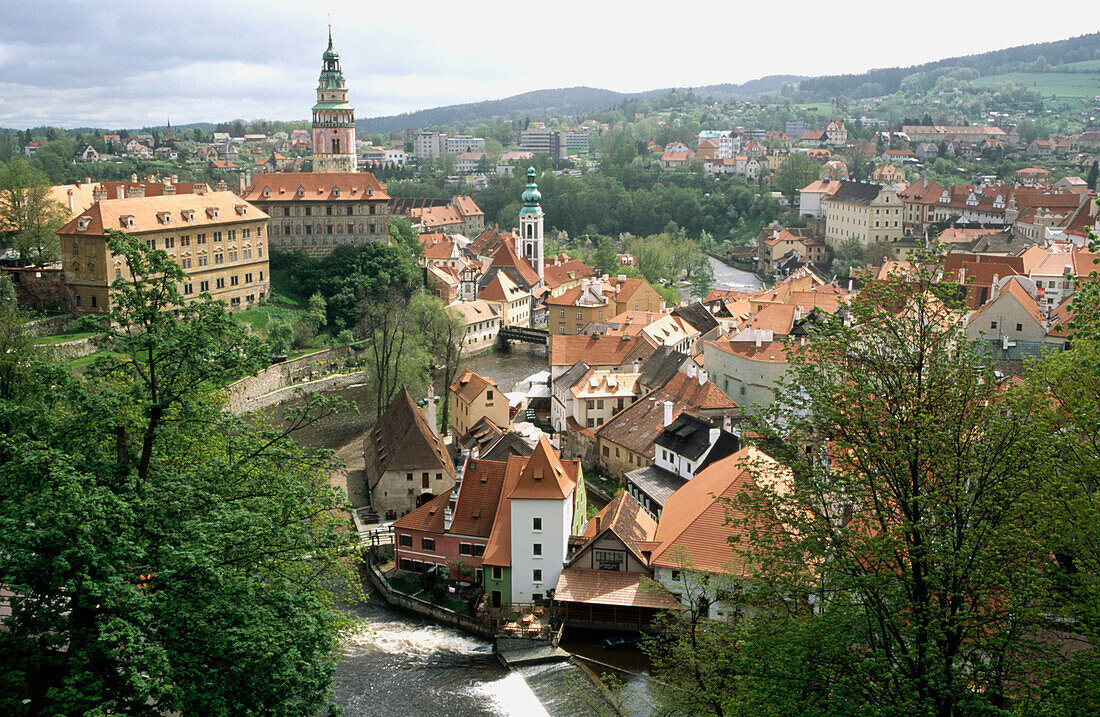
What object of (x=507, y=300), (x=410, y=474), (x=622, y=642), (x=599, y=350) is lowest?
(x=622, y=642)

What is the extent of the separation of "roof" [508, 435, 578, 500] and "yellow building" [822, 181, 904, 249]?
218ft

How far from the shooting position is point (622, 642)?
2319 cm

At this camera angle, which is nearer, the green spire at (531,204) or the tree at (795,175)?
the green spire at (531,204)

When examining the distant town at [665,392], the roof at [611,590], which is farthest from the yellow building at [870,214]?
the roof at [611,590]

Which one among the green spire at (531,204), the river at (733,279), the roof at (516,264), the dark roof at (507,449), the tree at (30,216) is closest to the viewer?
the dark roof at (507,449)

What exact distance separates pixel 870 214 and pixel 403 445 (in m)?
64.2

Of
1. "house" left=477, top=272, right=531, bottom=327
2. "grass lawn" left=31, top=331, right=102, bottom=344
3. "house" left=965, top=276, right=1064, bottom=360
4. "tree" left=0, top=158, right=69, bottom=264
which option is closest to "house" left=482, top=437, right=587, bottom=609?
"house" left=965, top=276, right=1064, bottom=360

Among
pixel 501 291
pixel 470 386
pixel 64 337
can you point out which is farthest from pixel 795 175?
pixel 64 337

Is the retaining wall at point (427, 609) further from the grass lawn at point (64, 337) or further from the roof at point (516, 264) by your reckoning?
the roof at point (516, 264)

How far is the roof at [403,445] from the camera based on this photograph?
30.6 metres

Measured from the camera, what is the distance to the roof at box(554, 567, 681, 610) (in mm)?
23203

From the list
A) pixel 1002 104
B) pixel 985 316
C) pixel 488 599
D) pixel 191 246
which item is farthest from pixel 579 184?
pixel 1002 104

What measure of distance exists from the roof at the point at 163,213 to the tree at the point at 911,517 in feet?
131

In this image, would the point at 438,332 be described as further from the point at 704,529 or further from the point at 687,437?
the point at 704,529
